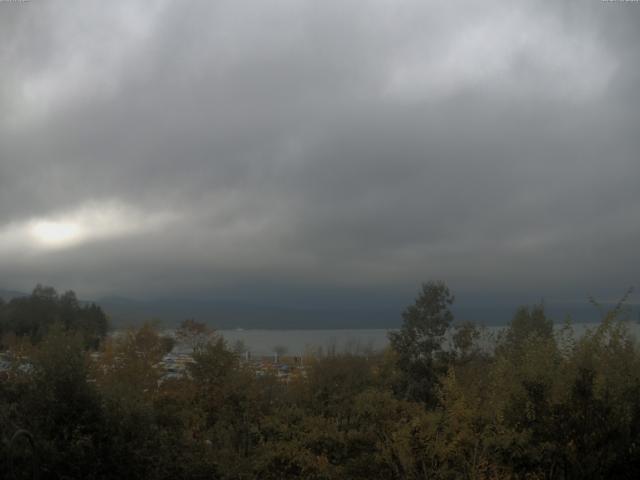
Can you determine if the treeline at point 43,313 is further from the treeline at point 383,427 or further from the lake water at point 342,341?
the treeline at point 383,427

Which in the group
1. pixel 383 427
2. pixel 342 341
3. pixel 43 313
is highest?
pixel 43 313

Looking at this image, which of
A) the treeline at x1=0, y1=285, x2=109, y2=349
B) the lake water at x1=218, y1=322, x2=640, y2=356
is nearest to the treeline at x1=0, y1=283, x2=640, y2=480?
the lake water at x1=218, y1=322, x2=640, y2=356

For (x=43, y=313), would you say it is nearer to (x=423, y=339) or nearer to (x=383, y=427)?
(x=423, y=339)

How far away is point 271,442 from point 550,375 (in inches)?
306

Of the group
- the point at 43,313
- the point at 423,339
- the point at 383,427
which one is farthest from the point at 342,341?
the point at 43,313

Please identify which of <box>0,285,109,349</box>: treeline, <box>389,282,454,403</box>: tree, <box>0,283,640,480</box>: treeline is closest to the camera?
<box>0,283,640,480</box>: treeline

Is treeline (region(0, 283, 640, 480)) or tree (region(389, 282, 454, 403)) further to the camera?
tree (region(389, 282, 454, 403))

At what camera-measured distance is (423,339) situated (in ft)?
85.8

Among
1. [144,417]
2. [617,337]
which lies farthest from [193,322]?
[617,337]

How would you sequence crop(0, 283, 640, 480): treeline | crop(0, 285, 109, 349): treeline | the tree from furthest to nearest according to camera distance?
crop(0, 285, 109, 349): treeline
the tree
crop(0, 283, 640, 480): treeline

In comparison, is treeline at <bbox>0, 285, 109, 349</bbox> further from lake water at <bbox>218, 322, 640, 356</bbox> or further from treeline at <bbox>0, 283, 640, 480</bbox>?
treeline at <bbox>0, 283, 640, 480</bbox>

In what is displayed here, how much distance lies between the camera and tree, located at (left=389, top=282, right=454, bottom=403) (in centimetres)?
2552

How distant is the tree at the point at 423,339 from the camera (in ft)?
83.7

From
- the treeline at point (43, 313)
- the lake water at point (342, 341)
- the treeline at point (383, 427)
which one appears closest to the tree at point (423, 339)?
the lake water at point (342, 341)
